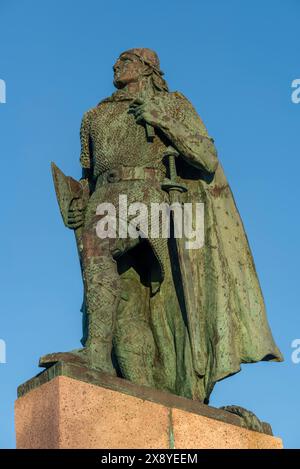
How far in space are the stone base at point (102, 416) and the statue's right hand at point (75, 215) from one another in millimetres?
2116

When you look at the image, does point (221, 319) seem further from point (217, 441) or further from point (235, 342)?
point (217, 441)

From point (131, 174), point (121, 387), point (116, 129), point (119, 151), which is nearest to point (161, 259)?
point (131, 174)

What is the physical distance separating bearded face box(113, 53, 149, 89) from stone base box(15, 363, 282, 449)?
3.62 metres

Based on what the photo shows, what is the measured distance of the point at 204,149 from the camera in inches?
504

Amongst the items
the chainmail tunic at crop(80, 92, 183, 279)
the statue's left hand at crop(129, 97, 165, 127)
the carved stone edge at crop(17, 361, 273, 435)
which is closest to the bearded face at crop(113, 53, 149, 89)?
the chainmail tunic at crop(80, 92, 183, 279)

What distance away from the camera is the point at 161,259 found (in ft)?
41.0

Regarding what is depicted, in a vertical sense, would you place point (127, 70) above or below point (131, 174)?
above

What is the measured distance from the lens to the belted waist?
12602 millimetres

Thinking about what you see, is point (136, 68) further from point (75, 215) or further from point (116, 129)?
point (75, 215)

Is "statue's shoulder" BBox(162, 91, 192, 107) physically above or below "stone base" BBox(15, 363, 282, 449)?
above

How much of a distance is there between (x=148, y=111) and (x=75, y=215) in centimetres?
128

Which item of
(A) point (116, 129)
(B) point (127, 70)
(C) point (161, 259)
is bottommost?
(C) point (161, 259)

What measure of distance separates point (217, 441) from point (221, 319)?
4.78 feet

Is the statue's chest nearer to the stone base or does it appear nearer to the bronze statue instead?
the bronze statue
